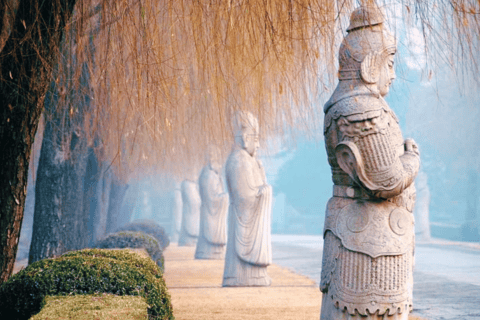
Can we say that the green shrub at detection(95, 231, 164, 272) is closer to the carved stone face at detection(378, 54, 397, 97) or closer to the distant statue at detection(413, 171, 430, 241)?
the carved stone face at detection(378, 54, 397, 97)

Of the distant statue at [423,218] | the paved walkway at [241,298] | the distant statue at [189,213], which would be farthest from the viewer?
the distant statue at [423,218]

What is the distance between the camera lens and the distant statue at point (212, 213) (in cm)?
1309

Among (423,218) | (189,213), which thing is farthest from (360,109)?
(423,218)

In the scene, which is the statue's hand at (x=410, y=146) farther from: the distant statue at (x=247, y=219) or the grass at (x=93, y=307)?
the distant statue at (x=247, y=219)

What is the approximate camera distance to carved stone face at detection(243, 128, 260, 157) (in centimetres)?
841

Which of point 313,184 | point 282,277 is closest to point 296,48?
point 282,277

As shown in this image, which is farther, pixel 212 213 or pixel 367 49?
pixel 212 213

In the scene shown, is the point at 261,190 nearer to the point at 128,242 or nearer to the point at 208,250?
the point at 128,242

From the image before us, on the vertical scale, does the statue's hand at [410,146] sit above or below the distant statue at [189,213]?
above

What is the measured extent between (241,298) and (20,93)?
445 centimetres

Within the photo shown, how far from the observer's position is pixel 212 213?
43.9 ft

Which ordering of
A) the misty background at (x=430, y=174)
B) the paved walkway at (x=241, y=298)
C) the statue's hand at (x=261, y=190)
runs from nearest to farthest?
the paved walkway at (x=241, y=298), the statue's hand at (x=261, y=190), the misty background at (x=430, y=174)

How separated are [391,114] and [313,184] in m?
31.1

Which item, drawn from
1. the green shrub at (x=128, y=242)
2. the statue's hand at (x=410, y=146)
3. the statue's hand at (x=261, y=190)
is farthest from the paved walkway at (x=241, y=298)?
the statue's hand at (x=410, y=146)
